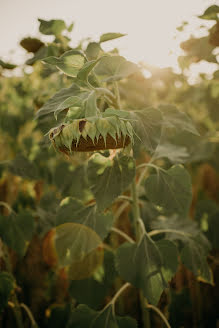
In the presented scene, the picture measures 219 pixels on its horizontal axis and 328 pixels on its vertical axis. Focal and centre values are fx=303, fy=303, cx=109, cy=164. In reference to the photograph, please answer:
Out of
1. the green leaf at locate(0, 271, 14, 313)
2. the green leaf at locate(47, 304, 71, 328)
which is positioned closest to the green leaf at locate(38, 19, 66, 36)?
the green leaf at locate(0, 271, 14, 313)

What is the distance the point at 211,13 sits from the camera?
34.2 inches

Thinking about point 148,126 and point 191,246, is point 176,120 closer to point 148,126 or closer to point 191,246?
point 148,126

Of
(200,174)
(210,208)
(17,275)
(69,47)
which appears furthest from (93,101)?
(200,174)

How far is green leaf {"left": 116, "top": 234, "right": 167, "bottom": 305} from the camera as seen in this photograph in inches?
31.2

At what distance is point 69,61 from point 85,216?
0.47 metres

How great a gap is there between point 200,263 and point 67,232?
43cm

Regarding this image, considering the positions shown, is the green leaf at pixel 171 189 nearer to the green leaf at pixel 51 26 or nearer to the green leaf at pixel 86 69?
the green leaf at pixel 86 69

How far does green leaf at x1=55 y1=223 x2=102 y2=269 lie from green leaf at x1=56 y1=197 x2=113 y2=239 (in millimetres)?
16

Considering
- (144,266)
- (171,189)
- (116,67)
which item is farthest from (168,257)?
(116,67)

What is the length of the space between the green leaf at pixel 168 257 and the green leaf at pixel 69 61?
0.54 meters

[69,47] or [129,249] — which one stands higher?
[69,47]

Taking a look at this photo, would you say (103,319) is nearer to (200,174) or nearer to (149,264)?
(149,264)

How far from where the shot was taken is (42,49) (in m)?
0.98

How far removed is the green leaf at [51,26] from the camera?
2.87ft
